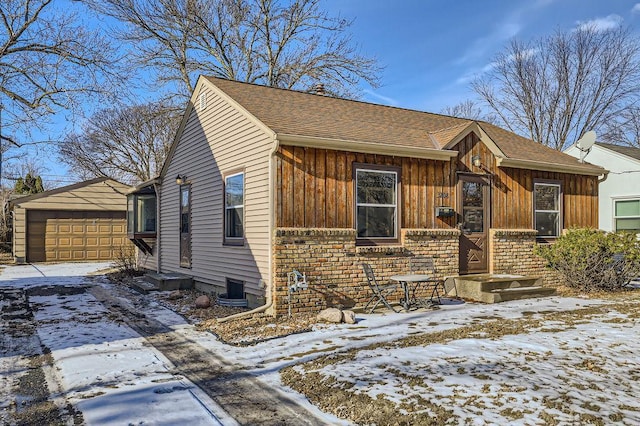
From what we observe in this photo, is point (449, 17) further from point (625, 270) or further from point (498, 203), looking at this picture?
point (625, 270)

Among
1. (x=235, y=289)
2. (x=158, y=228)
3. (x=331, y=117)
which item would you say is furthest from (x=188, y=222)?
(x=331, y=117)

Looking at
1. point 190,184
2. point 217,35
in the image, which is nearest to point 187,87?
point 217,35

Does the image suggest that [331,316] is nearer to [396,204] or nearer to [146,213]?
[396,204]

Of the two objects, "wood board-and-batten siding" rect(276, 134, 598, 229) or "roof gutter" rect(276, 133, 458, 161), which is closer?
"roof gutter" rect(276, 133, 458, 161)

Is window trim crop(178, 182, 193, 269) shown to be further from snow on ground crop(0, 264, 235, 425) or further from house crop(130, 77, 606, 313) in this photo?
snow on ground crop(0, 264, 235, 425)

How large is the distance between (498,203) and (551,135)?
22.1 meters

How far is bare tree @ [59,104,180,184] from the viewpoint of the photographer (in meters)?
28.4

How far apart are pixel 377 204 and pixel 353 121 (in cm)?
235

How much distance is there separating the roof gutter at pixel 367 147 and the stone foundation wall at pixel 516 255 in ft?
7.91

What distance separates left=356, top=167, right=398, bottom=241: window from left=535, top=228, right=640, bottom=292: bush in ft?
14.6

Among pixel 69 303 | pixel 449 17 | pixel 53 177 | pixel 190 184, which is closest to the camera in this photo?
pixel 69 303

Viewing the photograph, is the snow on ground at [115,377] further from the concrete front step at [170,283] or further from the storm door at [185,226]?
the storm door at [185,226]

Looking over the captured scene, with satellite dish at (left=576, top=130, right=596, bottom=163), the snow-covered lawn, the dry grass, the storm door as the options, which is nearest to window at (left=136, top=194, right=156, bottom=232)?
the storm door

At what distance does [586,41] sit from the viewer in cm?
2861
